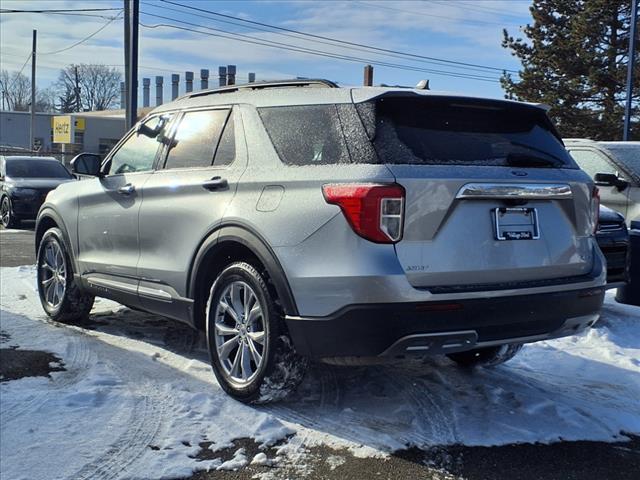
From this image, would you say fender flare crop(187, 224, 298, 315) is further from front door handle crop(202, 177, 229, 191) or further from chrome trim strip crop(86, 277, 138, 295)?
chrome trim strip crop(86, 277, 138, 295)

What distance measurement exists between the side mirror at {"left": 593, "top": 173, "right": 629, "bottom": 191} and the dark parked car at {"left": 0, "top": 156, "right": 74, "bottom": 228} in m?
12.0

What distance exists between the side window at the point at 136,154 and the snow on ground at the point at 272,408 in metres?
1.44

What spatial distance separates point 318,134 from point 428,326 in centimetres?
126

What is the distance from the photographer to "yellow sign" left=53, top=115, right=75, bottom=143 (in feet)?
165

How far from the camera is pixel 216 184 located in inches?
170

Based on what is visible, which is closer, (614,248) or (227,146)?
(227,146)

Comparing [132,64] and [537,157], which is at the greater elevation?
[132,64]

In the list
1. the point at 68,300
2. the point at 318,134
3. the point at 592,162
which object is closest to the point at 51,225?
the point at 68,300

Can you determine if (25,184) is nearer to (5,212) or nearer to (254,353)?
(5,212)

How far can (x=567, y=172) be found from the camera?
3967mm

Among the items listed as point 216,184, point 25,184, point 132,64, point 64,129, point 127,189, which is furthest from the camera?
point 64,129

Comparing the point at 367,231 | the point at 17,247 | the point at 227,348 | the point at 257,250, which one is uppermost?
the point at 367,231

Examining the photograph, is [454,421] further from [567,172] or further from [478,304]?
[567,172]

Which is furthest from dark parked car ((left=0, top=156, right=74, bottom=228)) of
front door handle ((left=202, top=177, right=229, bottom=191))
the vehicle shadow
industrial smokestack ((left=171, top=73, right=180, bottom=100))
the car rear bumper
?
industrial smokestack ((left=171, top=73, right=180, bottom=100))
